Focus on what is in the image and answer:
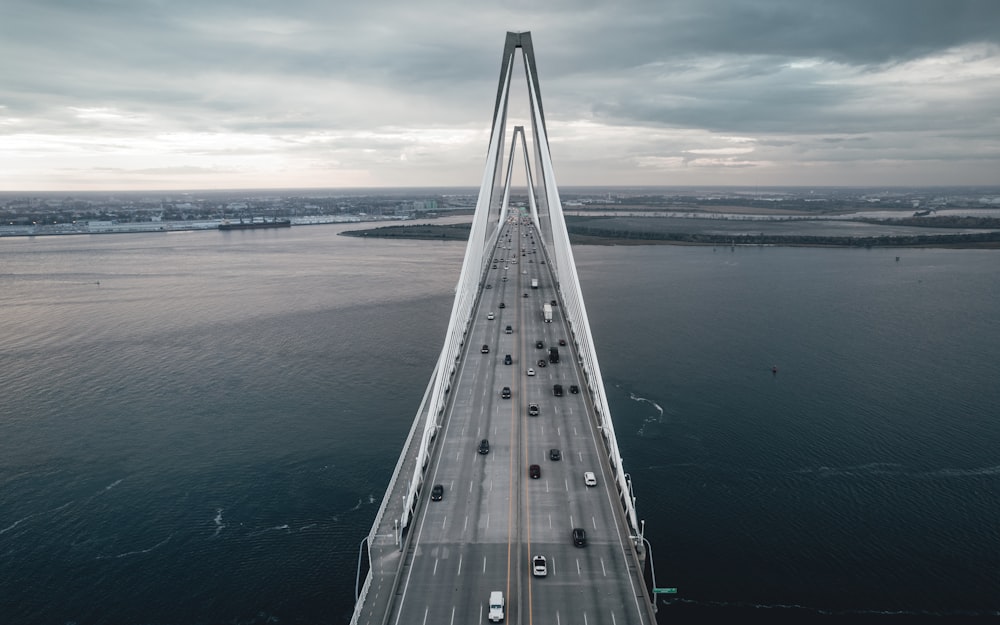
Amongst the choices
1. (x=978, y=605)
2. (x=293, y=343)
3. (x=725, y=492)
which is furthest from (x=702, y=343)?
(x=293, y=343)

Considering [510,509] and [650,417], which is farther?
[650,417]

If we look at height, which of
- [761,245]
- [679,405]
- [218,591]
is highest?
[761,245]

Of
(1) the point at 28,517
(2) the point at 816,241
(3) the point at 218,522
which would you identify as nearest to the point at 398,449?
(3) the point at 218,522

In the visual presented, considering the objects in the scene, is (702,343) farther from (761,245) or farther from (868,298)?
(761,245)

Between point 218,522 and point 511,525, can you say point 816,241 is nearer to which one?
point 511,525

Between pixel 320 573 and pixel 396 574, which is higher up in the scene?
pixel 396 574

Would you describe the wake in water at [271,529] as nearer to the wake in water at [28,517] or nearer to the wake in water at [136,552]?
the wake in water at [136,552]
